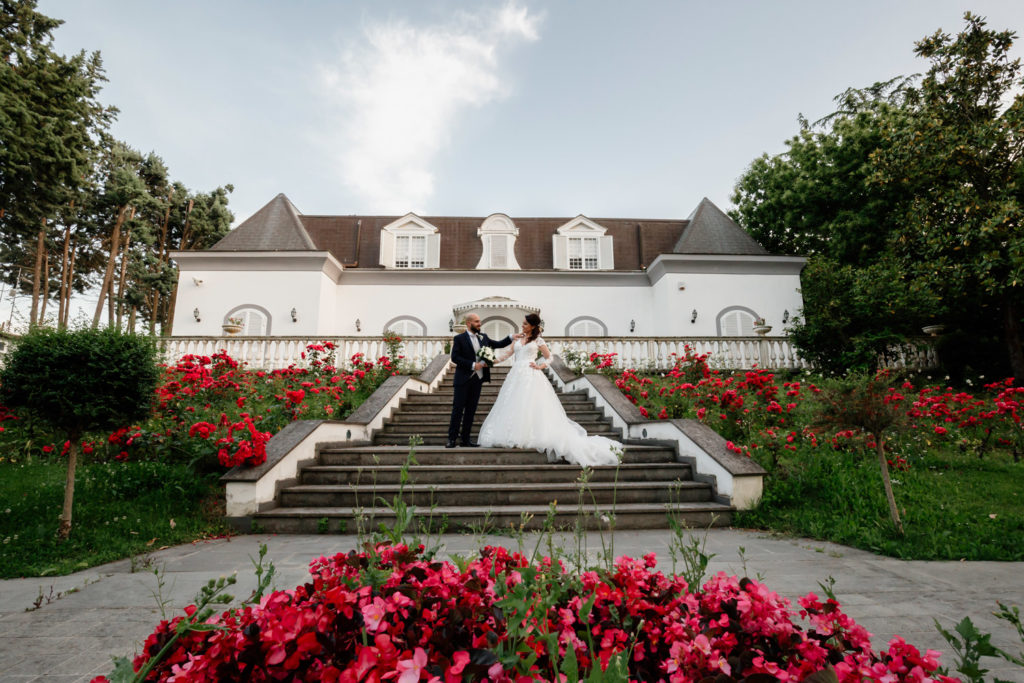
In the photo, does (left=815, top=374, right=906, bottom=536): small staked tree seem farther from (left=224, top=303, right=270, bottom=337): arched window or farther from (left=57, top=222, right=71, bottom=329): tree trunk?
(left=57, top=222, right=71, bottom=329): tree trunk

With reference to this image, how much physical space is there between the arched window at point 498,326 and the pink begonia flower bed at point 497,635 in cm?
1797

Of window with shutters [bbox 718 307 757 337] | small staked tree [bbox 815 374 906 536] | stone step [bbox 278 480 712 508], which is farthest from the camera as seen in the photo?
window with shutters [bbox 718 307 757 337]

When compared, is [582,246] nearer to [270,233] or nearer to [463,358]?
[270,233]

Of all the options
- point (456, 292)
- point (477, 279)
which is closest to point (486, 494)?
point (456, 292)

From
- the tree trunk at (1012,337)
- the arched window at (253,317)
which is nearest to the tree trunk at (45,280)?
the arched window at (253,317)

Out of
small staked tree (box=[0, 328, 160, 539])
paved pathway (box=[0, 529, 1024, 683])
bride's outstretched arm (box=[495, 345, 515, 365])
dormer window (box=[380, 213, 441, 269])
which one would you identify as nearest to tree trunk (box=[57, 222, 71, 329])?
dormer window (box=[380, 213, 441, 269])

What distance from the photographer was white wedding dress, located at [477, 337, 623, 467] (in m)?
6.76

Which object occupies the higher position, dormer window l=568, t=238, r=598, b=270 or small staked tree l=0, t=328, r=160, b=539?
dormer window l=568, t=238, r=598, b=270

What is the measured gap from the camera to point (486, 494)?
586 cm

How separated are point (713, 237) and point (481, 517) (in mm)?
18895

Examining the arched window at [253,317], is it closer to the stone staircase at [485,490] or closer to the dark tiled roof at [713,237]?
the stone staircase at [485,490]

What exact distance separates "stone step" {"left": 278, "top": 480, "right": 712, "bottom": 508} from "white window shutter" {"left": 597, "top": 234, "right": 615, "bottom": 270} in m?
16.3

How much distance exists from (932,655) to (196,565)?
4.60m

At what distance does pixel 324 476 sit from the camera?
246 inches
